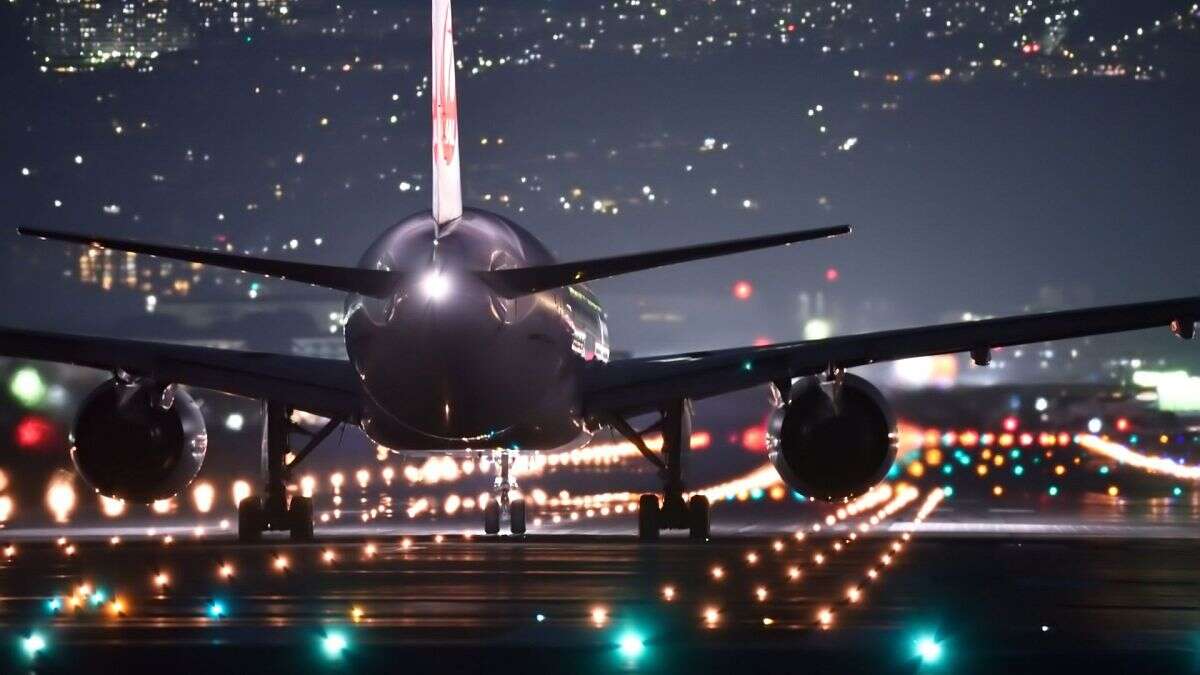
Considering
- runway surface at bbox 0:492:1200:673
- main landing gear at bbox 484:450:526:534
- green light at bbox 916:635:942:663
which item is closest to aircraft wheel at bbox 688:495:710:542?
runway surface at bbox 0:492:1200:673

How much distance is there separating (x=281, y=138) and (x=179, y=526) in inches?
4438

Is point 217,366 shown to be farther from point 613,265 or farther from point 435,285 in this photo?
point 613,265

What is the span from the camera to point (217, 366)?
34.0 m

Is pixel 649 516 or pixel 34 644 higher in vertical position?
pixel 649 516

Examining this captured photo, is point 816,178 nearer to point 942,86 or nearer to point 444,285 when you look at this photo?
point 942,86

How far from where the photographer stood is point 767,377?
34312 mm

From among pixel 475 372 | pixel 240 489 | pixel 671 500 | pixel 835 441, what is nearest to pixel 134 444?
pixel 475 372

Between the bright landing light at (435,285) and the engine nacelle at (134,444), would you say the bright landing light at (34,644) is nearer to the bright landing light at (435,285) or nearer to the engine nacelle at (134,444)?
the bright landing light at (435,285)

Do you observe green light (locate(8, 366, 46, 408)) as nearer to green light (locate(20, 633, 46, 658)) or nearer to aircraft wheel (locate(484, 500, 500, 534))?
aircraft wheel (locate(484, 500, 500, 534))

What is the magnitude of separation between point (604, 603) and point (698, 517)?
44.9ft

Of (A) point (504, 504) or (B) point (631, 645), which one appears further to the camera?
(A) point (504, 504)

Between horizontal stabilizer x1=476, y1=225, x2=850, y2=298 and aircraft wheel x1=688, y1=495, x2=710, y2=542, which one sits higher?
horizontal stabilizer x1=476, y1=225, x2=850, y2=298

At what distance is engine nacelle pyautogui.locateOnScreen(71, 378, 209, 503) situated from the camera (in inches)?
1308

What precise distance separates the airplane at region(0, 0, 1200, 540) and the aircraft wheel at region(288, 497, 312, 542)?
2 centimetres
